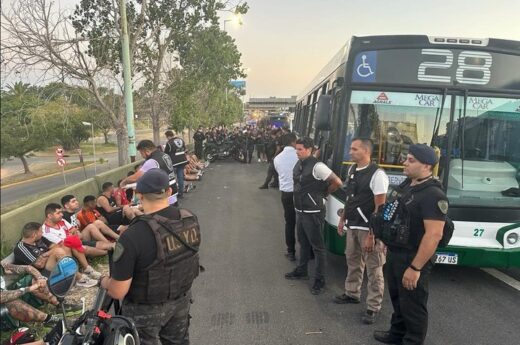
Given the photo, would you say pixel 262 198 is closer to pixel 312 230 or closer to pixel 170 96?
pixel 312 230

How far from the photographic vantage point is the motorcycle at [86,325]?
205 centimetres

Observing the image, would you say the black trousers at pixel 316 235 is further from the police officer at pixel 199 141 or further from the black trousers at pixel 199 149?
the black trousers at pixel 199 149

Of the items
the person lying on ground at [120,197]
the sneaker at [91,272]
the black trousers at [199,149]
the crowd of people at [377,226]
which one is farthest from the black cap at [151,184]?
the black trousers at [199,149]

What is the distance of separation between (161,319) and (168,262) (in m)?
0.42

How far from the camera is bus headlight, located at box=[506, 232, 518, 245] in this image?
4.59 meters

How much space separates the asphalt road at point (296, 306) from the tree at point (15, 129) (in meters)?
2.39

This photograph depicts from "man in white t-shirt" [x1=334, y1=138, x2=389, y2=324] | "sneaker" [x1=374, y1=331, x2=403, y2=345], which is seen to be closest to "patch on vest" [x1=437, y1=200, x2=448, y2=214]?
"man in white t-shirt" [x1=334, y1=138, x2=389, y2=324]

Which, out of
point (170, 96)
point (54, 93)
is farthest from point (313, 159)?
point (170, 96)

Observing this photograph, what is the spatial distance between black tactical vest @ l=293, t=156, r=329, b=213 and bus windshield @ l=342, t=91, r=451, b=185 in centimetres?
55

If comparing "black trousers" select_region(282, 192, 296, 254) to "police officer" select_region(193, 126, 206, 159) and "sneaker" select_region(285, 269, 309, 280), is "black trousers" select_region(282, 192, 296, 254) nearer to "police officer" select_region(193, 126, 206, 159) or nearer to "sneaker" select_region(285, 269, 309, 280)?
"sneaker" select_region(285, 269, 309, 280)

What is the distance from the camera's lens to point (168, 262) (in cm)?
234

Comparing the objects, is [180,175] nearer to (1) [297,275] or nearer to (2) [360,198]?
(1) [297,275]

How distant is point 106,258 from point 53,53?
251 inches

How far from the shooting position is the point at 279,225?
8.15m
